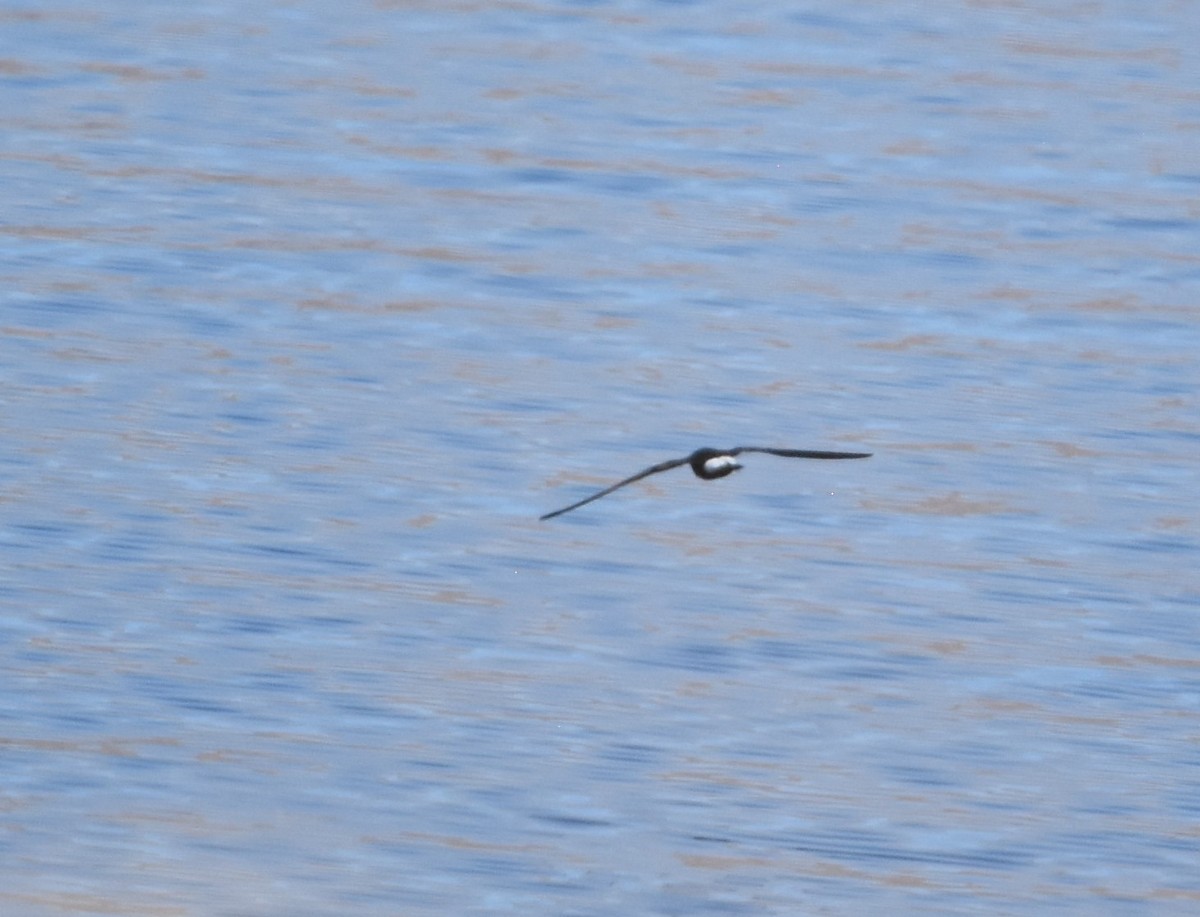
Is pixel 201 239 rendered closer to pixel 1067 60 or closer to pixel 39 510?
pixel 39 510

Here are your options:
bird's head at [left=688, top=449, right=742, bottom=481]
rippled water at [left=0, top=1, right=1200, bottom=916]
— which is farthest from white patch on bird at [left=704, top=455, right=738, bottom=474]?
rippled water at [left=0, top=1, right=1200, bottom=916]

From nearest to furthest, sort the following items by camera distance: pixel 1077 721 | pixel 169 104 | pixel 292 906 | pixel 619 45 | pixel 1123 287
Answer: pixel 292 906 → pixel 1077 721 → pixel 1123 287 → pixel 169 104 → pixel 619 45

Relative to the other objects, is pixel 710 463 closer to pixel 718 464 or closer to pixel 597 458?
pixel 718 464

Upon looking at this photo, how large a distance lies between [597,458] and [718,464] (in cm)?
321

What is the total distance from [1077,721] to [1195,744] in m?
0.41

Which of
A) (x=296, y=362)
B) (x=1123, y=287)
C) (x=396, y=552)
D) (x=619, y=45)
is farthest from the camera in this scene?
(x=619, y=45)

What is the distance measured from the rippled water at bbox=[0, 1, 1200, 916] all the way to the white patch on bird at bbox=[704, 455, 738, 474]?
1.03 meters

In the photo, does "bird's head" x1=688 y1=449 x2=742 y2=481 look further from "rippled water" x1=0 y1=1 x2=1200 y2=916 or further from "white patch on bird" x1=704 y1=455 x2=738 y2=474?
"rippled water" x1=0 y1=1 x2=1200 y2=916

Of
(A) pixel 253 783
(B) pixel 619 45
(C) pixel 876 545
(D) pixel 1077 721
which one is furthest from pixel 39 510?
(B) pixel 619 45

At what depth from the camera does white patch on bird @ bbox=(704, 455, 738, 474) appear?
25.8ft

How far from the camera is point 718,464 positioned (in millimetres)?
8070

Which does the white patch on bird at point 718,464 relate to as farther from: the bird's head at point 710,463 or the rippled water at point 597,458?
the rippled water at point 597,458

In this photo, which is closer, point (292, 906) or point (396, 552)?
point (292, 906)

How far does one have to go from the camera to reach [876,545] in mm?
10328
